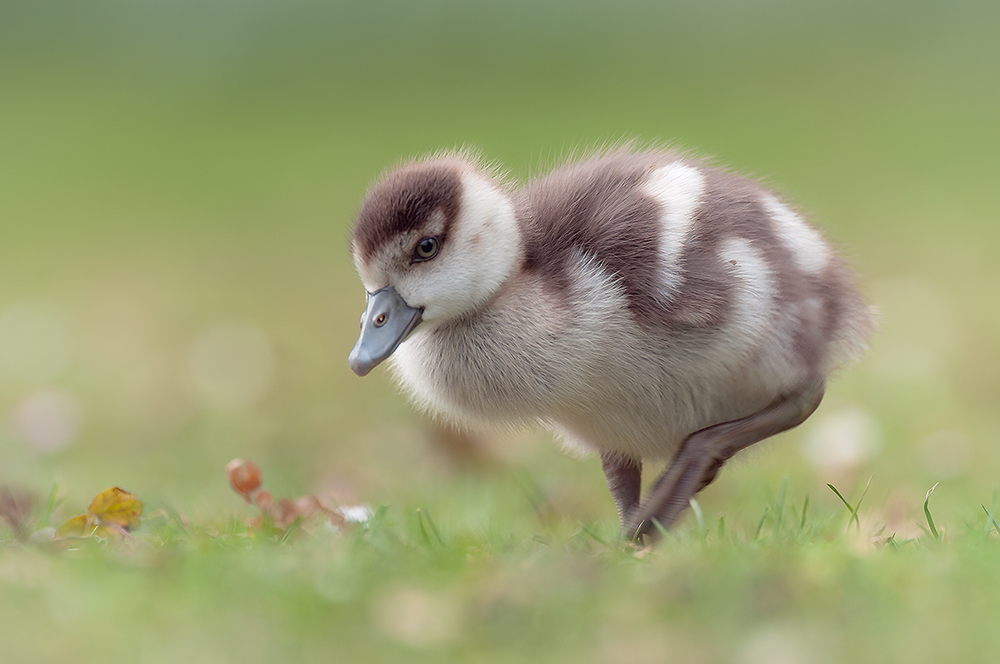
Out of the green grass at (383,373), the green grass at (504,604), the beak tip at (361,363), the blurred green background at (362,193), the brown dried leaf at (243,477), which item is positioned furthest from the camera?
the blurred green background at (362,193)

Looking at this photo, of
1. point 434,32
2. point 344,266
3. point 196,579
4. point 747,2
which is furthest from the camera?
point 747,2

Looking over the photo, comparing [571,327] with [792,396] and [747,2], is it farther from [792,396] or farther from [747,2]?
[747,2]

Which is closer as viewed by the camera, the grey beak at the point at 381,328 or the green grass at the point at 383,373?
the green grass at the point at 383,373

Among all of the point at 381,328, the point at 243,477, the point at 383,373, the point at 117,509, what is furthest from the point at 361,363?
the point at 383,373

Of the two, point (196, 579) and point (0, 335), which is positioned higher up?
point (196, 579)

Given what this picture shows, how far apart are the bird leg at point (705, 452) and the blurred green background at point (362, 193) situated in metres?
0.26

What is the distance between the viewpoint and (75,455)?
4.80 m

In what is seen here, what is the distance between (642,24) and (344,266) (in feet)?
24.5

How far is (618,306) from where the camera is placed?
9.20ft

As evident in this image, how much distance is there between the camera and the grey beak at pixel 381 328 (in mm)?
2729

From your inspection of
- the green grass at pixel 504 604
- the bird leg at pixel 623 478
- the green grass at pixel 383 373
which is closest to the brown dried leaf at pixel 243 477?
the green grass at pixel 383 373

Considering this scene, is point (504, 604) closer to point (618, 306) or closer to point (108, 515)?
point (618, 306)

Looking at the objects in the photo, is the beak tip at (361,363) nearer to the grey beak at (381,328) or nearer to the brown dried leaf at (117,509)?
the grey beak at (381,328)

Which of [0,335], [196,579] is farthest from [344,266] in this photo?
[196,579]
